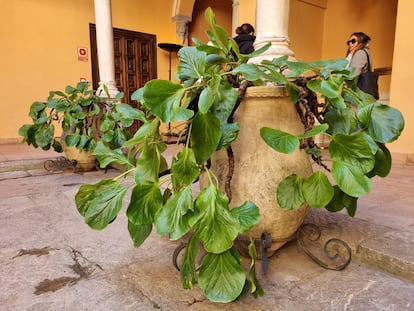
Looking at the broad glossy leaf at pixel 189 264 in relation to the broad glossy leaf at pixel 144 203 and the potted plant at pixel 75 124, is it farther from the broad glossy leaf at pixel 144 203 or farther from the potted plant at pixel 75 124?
the potted plant at pixel 75 124

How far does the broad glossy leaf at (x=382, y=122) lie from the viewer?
797mm

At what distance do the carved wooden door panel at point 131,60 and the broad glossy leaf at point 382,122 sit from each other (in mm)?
4847

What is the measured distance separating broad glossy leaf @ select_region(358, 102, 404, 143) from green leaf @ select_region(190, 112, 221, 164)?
381 mm

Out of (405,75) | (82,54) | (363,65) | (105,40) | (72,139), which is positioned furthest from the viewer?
(82,54)

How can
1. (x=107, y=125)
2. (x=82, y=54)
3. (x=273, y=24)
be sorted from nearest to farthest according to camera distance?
(x=273, y=24) → (x=107, y=125) → (x=82, y=54)

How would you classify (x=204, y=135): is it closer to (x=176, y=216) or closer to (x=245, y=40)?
(x=176, y=216)

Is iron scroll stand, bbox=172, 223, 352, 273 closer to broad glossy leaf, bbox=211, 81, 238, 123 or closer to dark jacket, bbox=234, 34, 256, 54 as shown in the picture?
broad glossy leaf, bbox=211, 81, 238, 123

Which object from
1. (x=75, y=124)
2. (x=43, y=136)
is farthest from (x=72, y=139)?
(x=43, y=136)

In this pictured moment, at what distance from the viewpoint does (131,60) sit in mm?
5367

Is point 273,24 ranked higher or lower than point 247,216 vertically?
higher

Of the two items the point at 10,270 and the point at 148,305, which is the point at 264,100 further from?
the point at 10,270

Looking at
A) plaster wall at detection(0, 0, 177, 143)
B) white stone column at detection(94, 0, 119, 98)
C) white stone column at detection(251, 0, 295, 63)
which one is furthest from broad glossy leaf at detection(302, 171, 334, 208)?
plaster wall at detection(0, 0, 177, 143)

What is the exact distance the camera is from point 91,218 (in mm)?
777

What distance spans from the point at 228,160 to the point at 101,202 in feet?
1.20
